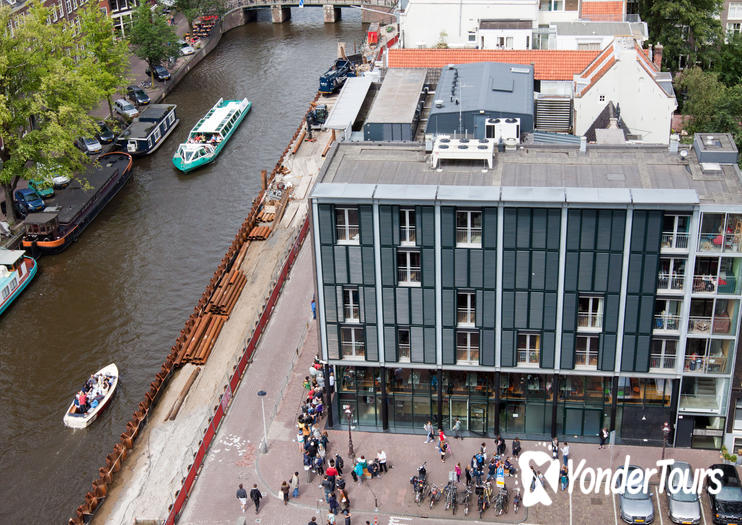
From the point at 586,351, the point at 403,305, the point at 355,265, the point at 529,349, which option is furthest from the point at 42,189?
the point at 586,351

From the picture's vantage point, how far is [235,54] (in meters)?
171

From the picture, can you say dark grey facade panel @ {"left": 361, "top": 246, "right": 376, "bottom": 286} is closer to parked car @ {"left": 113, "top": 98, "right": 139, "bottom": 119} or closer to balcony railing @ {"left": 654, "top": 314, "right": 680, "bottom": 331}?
balcony railing @ {"left": 654, "top": 314, "right": 680, "bottom": 331}

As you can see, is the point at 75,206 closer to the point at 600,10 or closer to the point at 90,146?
the point at 90,146

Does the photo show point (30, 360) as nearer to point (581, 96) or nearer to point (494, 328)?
point (494, 328)

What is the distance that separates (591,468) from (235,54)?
12058cm

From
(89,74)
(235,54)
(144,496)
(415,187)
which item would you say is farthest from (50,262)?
(235,54)

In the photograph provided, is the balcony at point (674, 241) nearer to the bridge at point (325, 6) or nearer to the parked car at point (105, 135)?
the parked car at point (105, 135)

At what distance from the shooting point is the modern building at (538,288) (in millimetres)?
63438

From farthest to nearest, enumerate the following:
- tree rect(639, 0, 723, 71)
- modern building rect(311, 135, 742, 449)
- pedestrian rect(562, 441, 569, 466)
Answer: tree rect(639, 0, 723, 71) → pedestrian rect(562, 441, 569, 466) → modern building rect(311, 135, 742, 449)

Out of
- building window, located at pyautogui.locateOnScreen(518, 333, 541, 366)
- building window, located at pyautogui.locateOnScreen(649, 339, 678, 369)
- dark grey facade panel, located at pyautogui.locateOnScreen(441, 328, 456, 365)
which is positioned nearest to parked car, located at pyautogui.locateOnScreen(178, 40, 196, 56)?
dark grey facade panel, located at pyautogui.locateOnScreen(441, 328, 456, 365)

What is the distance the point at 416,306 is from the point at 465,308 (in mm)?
3304

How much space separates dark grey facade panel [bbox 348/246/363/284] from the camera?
6644 centimetres

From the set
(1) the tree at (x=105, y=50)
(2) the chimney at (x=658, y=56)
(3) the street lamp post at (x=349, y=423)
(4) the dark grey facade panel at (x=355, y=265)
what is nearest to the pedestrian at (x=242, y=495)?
(3) the street lamp post at (x=349, y=423)

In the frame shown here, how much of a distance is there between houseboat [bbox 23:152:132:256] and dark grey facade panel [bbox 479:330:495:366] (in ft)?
178
